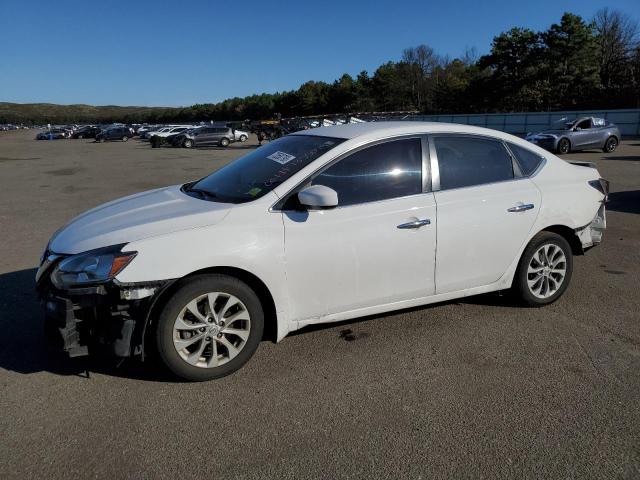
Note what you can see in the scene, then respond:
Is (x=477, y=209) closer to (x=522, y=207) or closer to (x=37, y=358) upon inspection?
(x=522, y=207)

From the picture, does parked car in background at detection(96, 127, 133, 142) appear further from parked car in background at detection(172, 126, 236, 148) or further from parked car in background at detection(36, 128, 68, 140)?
parked car in background at detection(172, 126, 236, 148)

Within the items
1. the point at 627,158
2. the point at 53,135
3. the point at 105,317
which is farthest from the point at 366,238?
the point at 53,135

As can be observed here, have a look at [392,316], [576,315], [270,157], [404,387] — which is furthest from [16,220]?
[576,315]

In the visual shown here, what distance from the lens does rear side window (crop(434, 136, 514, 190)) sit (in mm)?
3979

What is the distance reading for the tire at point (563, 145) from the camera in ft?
65.8

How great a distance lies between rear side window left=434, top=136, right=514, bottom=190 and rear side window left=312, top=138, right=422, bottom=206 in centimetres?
23

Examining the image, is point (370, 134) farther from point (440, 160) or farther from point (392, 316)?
point (392, 316)

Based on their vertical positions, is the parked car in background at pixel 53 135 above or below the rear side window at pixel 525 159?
above

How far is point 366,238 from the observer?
355 cm

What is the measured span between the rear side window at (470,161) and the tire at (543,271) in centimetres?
66

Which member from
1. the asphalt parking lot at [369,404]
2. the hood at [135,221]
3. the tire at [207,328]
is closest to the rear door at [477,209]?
the asphalt parking lot at [369,404]

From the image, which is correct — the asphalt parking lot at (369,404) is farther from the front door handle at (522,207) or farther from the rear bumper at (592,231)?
the front door handle at (522,207)

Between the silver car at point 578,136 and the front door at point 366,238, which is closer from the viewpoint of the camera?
the front door at point 366,238

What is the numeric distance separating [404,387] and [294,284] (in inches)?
38.4
